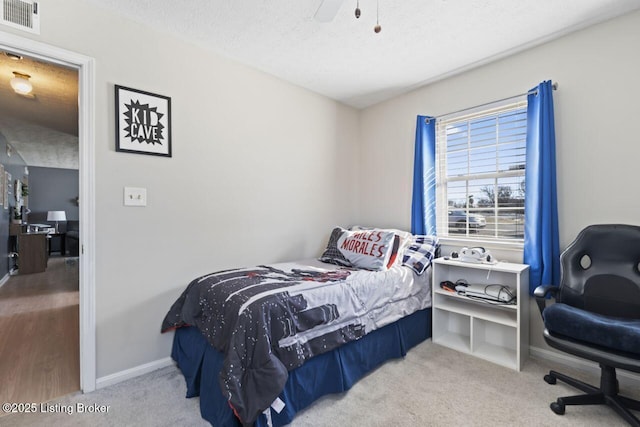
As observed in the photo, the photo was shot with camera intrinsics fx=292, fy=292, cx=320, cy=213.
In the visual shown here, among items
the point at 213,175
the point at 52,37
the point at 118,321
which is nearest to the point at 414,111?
the point at 213,175

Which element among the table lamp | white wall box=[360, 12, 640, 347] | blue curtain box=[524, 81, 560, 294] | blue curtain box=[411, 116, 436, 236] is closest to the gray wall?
the table lamp

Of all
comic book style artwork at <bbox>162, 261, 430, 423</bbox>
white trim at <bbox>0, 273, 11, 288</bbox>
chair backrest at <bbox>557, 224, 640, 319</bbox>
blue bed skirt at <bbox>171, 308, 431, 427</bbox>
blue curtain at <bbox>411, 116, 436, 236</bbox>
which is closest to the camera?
comic book style artwork at <bbox>162, 261, 430, 423</bbox>

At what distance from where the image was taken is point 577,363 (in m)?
2.18

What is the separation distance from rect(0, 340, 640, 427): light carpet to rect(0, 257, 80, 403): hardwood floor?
0.90 feet

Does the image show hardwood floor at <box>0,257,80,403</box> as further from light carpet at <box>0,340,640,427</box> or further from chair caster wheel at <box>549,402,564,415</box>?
chair caster wheel at <box>549,402,564,415</box>

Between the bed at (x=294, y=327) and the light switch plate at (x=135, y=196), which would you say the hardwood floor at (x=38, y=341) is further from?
the light switch plate at (x=135, y=196)

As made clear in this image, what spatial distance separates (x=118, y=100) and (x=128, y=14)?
0.61 metres

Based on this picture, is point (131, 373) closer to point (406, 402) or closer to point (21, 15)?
point (406, 402)

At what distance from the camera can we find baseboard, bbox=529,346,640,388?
1984 millimetres

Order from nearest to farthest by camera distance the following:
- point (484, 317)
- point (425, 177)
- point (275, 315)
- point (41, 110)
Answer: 1. point (275, 315)
2. point (484, 317)
3. point (425, 177)
4. point (41, 110)

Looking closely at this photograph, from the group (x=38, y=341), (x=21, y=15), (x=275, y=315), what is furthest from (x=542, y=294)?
(x=38, y=341)

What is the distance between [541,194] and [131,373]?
10.9ft

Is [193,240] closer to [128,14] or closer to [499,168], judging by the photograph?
[128,14]

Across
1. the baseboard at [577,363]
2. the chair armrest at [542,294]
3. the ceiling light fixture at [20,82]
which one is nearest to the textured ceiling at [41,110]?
the ceiling light fixture at [20,82]
